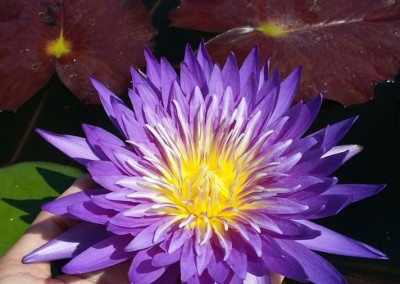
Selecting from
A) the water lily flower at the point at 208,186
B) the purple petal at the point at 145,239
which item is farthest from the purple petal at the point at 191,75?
the purple petal at the point at 145,239

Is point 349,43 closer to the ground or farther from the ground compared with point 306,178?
farther from the ground

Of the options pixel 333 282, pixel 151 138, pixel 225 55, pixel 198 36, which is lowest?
pixel 333 282

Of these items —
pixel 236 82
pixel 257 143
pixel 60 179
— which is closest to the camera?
pixel 257 143

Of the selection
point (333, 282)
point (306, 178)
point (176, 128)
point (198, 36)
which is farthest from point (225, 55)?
point (333, 282)

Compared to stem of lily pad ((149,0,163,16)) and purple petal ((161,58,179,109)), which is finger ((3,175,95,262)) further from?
stem of lily pad ((149,0,163,16))

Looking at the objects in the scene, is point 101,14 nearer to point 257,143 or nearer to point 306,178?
point 257,143

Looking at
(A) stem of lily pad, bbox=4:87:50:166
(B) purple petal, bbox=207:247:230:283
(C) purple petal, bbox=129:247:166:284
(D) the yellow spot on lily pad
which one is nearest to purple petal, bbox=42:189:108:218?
(C) purple petal, bbox=129:247:166:284
